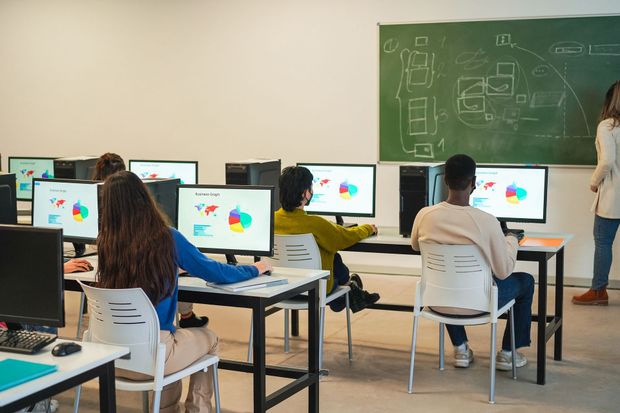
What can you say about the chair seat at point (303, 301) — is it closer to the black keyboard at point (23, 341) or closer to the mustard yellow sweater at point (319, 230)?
the mustard yellow sweater at point (319, 230)

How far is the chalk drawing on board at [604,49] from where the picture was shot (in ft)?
20.7

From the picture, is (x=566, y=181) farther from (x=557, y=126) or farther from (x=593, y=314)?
(x=593, y=314)

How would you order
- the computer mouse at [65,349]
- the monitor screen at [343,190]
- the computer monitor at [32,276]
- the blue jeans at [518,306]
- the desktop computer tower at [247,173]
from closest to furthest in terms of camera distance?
the computer mouse at [65,349], the computer monitor at [32,276], the blue jeans at [518,306], the desktop computer tower at [247,173], the monitor screen at [343,190]

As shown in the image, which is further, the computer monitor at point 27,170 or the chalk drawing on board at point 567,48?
the computer monitor at point 27,170

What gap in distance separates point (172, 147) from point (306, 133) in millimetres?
1374

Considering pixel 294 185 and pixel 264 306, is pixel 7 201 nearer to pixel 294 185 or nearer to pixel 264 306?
pixel 294 185

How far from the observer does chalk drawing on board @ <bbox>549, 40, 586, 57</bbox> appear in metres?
6.42

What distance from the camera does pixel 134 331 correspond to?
10.5 ft

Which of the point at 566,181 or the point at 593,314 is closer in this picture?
the point at 593,314

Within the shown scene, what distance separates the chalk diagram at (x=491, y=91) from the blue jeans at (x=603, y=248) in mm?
816

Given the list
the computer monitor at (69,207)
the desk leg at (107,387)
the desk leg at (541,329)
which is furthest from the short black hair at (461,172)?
the desk leg at (107,387)

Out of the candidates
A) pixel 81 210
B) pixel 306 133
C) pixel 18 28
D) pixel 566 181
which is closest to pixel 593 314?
pixel 566 181

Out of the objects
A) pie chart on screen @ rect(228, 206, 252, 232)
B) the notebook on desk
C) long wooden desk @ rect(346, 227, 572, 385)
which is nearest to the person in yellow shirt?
long wooden desk @ rect(346, 227, 572, 385)

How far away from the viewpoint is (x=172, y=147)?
8.00 metres
